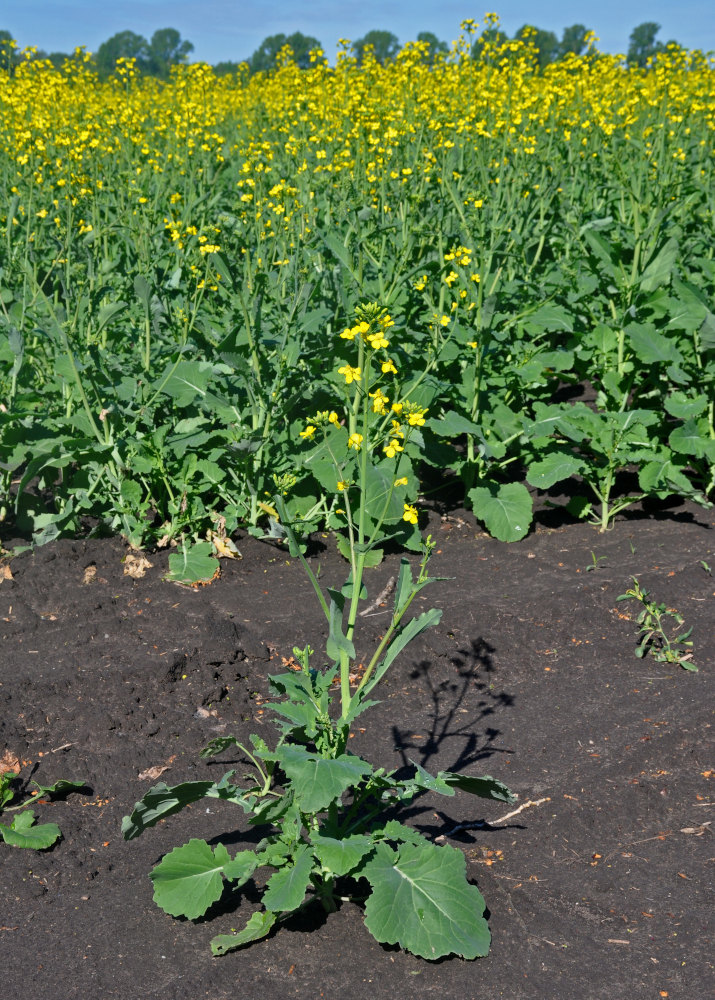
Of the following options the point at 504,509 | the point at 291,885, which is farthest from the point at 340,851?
the point at 504,509

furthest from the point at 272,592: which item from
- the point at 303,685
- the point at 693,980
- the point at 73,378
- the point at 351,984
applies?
the point at 693,980

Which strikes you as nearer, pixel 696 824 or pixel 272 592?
pixel 696 824

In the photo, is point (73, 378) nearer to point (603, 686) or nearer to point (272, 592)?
point (272, 592)

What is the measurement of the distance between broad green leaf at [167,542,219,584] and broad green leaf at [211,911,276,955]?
6.61 feet

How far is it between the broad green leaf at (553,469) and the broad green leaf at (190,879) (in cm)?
274

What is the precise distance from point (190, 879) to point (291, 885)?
357mm

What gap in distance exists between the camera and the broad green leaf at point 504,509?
187 inches

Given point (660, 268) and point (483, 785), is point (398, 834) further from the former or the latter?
point (660, 268)

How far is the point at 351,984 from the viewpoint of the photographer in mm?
2326

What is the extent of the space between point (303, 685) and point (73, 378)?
8.38ft

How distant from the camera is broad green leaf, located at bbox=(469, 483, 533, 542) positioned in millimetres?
4762

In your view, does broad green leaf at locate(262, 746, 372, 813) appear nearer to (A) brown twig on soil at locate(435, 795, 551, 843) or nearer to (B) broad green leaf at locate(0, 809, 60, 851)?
(A) brown twig on soil at locate(435, 795, 551, 843)

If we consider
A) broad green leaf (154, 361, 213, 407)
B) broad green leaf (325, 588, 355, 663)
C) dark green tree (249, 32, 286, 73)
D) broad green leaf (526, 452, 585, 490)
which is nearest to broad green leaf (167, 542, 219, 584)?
broad green leaf (154, 361, 213, 407)

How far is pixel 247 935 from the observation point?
2395 millimetres
